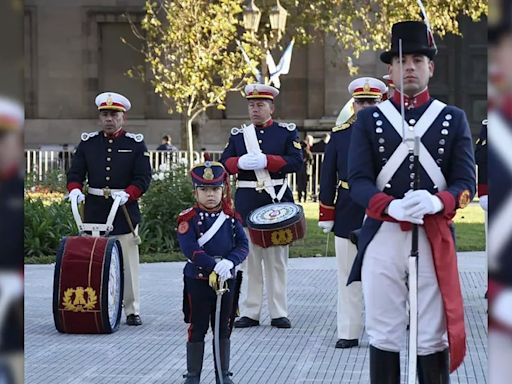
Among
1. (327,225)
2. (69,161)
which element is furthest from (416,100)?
(69,161)

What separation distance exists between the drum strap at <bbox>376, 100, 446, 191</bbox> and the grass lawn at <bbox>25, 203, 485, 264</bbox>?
8393 mm

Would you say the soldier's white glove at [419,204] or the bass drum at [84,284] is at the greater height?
the soldier's white glove at [419,204]

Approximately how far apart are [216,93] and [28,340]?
18.3 metres

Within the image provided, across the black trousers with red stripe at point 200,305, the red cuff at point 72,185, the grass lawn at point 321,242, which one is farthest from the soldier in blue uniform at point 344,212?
the grass lawn at point 321,242

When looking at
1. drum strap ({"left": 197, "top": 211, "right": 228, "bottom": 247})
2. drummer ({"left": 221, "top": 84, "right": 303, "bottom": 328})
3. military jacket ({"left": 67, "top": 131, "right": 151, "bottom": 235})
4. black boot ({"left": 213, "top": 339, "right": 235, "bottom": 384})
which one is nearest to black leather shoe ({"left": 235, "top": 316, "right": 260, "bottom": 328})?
drummer ({"left": 221, "top": 84, "right": 303, "bottom": 328})

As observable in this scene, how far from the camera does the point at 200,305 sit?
718 centimetres

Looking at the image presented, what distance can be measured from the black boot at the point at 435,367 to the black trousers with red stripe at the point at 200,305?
195 cm

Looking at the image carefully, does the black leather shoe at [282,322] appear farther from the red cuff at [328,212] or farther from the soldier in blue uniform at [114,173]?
the red cuff at [328,212]

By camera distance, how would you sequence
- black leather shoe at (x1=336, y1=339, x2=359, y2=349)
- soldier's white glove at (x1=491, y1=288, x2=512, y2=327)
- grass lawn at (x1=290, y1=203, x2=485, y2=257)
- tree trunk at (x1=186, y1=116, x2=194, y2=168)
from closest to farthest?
1. soldier's white glove at (x1=491, y1=288, x2=512, y2=327)
2. black leather shoe at (x1=336, y1=339, x2=359, y2=349)
3. grass lawn at (x1=290, y1=203, x2=485, y2=257)
4. tree trunk at (x1=186, y1=116, x2=194, y2=168)

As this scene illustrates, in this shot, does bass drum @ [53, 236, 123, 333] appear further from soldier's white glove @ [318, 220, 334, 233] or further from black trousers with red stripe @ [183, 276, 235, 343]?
black trousers with red stripe @ [183, 276, 235, 343]

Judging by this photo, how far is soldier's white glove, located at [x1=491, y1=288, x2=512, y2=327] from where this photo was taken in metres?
2.57

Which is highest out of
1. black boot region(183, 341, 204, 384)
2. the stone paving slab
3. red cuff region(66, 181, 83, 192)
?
red cuff region(66, 181, 83, 192)

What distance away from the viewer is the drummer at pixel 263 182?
9883 mm

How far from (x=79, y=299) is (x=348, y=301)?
223 centimetres
